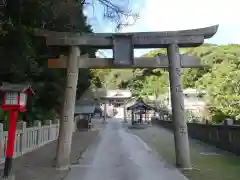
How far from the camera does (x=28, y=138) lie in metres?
15.2

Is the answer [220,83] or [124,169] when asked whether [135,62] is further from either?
[220,83]

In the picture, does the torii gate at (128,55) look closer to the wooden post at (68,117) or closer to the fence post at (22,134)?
the wooden post at (68,117)

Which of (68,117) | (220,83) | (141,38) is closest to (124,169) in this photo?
(68,117)

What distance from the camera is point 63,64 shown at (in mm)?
11148

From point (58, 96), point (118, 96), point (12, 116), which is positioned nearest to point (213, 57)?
point (118, 96)

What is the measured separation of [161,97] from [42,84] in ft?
144

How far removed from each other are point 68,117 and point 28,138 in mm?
5245

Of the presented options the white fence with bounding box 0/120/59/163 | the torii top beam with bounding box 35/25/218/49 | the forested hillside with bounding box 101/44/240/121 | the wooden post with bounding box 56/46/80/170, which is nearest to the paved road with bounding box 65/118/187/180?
the wooden post with bounding box 56/46/80/170

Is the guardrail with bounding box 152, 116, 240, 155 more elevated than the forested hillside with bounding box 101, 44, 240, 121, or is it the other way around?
the forested hillside with bounding box 101, 44, 240, 121

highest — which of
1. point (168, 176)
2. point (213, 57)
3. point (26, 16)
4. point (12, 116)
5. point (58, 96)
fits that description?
point (213, 57)

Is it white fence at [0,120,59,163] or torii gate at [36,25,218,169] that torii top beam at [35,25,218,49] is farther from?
white fence at [0,120,59,163]

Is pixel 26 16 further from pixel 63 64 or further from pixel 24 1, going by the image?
pixel 63 64

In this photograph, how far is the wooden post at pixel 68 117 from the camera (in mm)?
10581

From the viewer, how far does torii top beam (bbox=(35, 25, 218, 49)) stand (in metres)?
10.9
